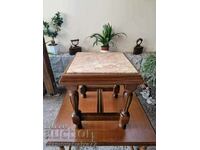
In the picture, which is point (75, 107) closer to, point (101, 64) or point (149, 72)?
point (101, 64)

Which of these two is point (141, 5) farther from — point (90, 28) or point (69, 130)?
point (69, 130)

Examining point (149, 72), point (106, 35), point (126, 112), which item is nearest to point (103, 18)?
point (106, 35)

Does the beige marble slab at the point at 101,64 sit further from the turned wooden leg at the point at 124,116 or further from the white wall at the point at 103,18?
the white wall at the point at 103,18

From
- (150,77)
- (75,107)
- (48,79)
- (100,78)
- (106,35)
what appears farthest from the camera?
(106,35)

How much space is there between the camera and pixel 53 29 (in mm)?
2992

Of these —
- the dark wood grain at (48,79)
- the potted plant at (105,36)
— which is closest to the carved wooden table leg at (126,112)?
the dark wood grain at (48,79)

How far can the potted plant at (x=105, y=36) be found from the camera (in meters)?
2.97

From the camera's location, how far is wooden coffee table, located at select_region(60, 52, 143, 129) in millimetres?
1055

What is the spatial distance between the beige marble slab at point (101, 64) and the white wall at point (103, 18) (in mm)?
1641

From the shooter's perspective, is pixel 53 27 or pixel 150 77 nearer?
pixel 150 77

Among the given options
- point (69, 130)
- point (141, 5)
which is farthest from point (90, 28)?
point (69, 130)

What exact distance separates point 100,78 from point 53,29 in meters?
2.11
